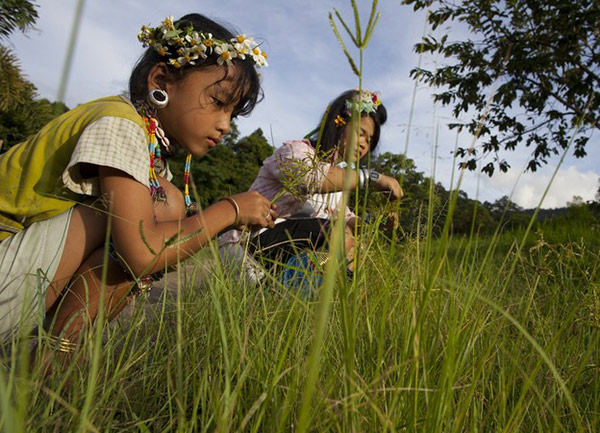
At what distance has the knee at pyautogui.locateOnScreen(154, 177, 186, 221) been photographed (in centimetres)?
143

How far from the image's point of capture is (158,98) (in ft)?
4.49

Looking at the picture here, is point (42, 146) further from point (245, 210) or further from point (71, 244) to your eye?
point (245, 210)

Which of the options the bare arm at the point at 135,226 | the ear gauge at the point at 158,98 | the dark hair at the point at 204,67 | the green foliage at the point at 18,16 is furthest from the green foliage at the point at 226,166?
the bare arm at the point at 135,226

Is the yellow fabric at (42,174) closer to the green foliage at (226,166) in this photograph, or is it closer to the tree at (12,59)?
the tree at (12,59)

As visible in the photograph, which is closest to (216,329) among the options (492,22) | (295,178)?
(295,178)

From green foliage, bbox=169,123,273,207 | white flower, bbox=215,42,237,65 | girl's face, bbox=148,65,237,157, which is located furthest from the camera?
green foliage, bbox=169,123,273,207

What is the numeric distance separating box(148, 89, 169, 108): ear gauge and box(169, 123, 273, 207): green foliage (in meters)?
13.2

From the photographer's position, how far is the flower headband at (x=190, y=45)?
1444mm

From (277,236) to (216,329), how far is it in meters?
1.30

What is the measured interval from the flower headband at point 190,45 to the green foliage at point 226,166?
13.0 meters

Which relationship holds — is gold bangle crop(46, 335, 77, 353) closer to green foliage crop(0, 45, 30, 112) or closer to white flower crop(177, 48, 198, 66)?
white flower crop(177, 48, 198, 66)

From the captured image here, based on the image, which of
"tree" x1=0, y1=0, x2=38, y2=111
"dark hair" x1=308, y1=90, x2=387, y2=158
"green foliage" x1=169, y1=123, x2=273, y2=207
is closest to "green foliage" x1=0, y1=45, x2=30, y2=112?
"tree" x1=0, y1=0, x2=38, y2=111

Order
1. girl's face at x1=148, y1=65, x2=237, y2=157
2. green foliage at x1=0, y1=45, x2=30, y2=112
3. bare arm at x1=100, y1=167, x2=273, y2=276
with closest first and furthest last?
bare arm at x1=100, y1=167, x2=273, y2=276 → girl's face at x1=148, y1=65, x2=237, y2=157 → green foliage at x1=0, y1=45, x2=30, y2=112

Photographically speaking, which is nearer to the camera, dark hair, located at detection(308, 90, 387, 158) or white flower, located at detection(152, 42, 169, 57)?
white flower, located at detection(152, 42, 169, 57)
